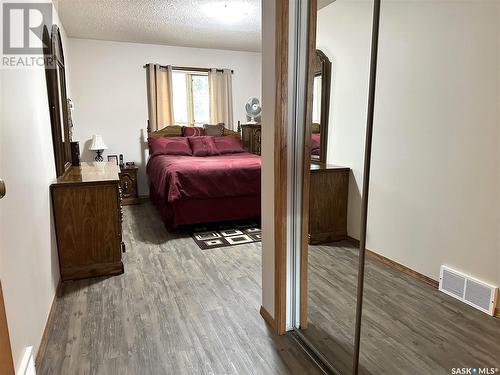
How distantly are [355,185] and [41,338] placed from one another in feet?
6.07

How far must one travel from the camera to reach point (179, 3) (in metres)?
3.55

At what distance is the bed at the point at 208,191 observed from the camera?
12.5 ft

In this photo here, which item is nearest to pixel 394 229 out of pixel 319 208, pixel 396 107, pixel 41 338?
pixel 319 208

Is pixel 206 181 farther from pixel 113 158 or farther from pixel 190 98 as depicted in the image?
pixel 190 98

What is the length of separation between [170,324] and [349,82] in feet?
5.77

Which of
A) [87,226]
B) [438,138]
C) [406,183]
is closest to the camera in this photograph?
[438,138]

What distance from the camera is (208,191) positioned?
3885 millimetres

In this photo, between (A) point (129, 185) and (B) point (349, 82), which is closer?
(B) point (349, 82)

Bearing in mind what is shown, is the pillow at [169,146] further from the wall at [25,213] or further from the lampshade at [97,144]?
the wall at [25,213]

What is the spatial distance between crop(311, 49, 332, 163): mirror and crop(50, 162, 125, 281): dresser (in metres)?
1.60

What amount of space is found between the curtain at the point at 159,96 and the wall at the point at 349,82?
397 centimetres

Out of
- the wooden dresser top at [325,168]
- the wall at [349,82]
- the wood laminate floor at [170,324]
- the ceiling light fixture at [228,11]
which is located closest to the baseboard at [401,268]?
the wall at [349,82]

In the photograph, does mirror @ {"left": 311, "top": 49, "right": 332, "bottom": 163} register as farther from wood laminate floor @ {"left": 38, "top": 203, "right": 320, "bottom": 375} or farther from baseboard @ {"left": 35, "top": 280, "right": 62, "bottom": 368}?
baseboard @ {"left": 35, "top": 280, "right": 62, "bottom": 368}

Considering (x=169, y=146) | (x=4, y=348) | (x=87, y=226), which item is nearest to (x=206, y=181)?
(x=87, y=226)
